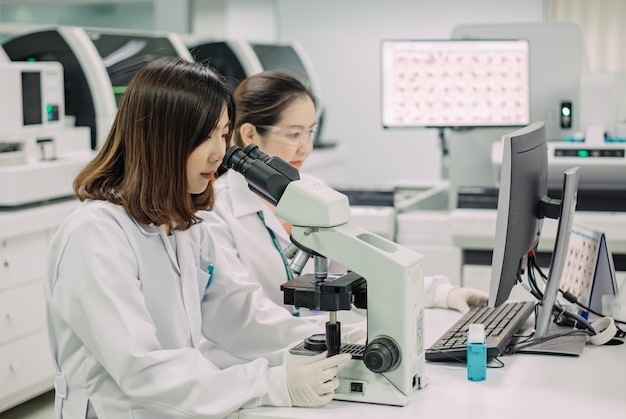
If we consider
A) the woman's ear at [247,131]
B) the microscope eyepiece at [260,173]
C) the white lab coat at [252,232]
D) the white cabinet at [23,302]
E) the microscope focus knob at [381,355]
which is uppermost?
the woman's ear at [247,131]

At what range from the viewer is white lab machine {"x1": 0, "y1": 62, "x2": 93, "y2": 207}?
9.34ft

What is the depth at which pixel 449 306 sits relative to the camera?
6.44 feet

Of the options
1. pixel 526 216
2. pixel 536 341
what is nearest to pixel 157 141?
pixel 526 216

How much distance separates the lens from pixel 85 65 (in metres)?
3.56

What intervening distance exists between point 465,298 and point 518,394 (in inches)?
22.8

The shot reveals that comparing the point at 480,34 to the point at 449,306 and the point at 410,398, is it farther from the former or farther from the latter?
the point at 410,398

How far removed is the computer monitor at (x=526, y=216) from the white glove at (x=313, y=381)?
14.3 inches

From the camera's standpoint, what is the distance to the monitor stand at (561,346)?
161 centimetres

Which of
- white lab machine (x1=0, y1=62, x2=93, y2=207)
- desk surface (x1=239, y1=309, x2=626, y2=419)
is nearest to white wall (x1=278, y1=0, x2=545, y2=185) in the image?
white lab machine (x1=0, y1=62, x2=93, y2=207)

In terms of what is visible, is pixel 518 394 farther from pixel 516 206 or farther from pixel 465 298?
pixel 465 298

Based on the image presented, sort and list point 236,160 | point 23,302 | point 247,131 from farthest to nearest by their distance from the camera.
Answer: point 23,302 < point 247,131 < point 236,160

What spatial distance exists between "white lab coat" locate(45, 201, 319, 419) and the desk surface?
9cm

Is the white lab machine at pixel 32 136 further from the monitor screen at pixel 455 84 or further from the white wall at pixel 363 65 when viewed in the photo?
the white wall at pixel 363 65

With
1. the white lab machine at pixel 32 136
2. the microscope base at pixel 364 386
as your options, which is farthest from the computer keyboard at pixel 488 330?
the white lab machine at pixel 32 136
